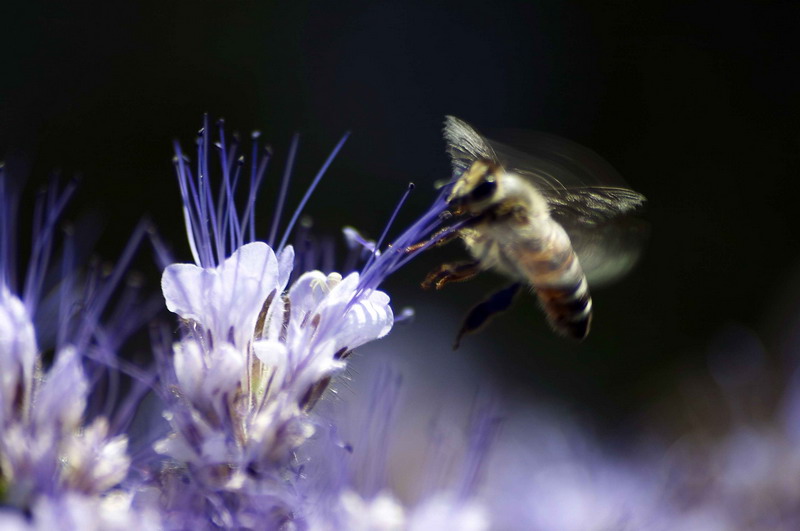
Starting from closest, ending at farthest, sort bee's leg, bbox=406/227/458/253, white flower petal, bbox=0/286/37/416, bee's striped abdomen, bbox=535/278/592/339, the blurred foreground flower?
the blurred foreground flower
white flower petal, bbox=0/286/37/416
bee's leg, bbox=406/227/458/253
bee's striped abdomen, bbox=535/278/592/339

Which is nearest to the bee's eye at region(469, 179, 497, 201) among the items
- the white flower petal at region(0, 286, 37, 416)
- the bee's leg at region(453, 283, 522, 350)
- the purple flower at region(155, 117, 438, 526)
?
the purple flower at region(155, 117, 438, 526)

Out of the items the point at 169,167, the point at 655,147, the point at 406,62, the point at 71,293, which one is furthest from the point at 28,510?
the point at 406,62

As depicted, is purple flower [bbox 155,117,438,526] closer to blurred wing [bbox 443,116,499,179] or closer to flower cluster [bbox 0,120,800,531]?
flower cluster [bbox 0,120,800,531]

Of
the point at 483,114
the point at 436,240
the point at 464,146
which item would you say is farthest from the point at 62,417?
the point at 483,114

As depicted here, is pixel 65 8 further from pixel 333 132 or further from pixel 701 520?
pixel 701 520

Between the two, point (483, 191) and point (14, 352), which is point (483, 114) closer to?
point (483, 191)

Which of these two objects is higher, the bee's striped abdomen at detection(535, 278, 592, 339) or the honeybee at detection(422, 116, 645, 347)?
the honeybee at detection(422, 116, 645, 347)
